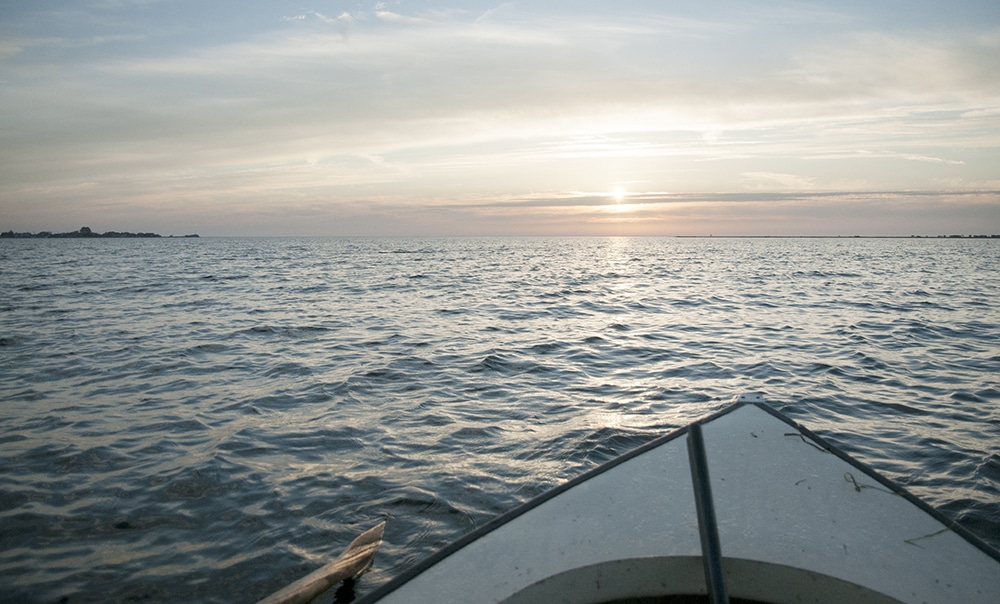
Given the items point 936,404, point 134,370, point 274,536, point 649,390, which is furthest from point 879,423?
point 134,370

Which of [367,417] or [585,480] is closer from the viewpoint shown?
[585,480]

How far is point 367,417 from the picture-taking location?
7.91 meters

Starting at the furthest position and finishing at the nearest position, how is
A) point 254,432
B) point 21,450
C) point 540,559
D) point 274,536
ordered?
point 254,432 < point 21,450 < point 274,536 < point 540,559

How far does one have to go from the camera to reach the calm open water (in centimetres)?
477

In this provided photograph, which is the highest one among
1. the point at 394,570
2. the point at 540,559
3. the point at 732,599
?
the point at 540,559

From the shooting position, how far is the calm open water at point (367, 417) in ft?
15.6

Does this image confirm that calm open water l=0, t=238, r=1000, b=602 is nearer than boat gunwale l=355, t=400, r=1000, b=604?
No

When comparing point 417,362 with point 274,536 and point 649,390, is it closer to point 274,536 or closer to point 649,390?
point 649,390

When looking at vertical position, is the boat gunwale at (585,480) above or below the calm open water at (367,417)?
above

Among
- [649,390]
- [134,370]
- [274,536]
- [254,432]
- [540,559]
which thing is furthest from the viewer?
[134,370]

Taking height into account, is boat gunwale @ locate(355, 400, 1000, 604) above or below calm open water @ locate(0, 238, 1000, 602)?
above

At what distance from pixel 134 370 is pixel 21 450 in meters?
4.00

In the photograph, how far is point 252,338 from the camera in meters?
13.7

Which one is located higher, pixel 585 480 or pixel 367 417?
pixel 585 480
